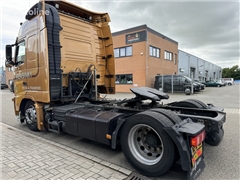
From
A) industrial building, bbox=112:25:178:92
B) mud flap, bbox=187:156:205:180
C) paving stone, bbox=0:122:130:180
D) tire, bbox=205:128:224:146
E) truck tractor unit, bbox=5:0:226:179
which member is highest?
industrial building, bbox=112:25:178:92

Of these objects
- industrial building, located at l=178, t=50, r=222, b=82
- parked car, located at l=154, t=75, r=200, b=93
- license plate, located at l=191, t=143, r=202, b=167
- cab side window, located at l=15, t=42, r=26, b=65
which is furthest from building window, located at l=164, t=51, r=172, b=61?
license plate, located at l=191, t=143, r=202, b=167

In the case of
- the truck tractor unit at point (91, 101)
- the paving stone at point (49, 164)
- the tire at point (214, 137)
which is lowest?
the paving stone at point (49, 164)

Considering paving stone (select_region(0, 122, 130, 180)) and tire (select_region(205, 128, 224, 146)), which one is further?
tire (select_region(205, 128, 224, 146))

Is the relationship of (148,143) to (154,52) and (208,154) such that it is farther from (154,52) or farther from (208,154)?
(154,52)

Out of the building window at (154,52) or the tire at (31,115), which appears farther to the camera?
the building window at (154,52)

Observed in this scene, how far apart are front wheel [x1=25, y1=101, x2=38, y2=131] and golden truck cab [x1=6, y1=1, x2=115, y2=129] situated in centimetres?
28

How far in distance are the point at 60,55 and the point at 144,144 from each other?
3.31 metres

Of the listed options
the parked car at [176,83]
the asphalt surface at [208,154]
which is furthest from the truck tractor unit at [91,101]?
the parked car at [176,83]

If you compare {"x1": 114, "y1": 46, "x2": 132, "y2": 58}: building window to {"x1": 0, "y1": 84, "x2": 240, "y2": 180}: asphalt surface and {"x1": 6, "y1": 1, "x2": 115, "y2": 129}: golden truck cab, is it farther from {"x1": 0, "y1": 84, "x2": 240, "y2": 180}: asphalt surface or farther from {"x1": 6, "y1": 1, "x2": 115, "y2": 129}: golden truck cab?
{"x1": 0, "y1": 84, "x2": 240, "y2": 180}: asphalt surface

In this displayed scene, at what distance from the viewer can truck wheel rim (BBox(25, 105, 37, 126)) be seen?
17.1ft

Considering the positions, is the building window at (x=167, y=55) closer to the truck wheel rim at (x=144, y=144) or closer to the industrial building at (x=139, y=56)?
the industrial building at (x=139, y=56)

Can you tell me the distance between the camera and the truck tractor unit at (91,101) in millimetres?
2693

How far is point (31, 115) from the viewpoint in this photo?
208 inches

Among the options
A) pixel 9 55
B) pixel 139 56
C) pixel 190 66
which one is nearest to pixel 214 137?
pixel 9 55
